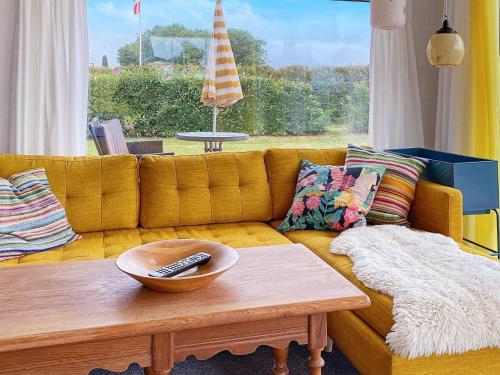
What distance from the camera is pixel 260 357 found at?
7.39ft

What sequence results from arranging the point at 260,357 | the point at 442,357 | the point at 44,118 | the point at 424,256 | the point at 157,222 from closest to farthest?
1. the point at 442,357
2. the point at 424,256
3. the point at 260,357
4. the point at 157,222
5. the point at 44,118

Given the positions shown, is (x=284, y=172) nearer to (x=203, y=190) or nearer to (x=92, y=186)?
(x=203, y=190)

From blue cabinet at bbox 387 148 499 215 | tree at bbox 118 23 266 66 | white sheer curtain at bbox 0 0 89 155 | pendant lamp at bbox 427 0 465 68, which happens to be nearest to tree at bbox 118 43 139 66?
tree at bbox 118 23 266 66

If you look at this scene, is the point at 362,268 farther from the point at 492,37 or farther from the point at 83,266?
the point at 492,37

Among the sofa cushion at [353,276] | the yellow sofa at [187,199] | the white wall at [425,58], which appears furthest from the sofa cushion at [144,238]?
the white wall at [425,58]

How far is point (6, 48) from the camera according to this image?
316 centimetres

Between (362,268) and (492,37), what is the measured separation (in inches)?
87.9

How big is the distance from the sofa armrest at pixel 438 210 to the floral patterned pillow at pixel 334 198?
0.80 ft

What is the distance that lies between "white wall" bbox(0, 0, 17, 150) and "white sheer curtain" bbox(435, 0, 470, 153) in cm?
297

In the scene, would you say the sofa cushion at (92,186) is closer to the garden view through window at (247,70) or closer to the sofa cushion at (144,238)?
the sofa cushion at (144,238)

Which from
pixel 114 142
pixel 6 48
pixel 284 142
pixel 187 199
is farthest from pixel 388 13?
pixel 6 48

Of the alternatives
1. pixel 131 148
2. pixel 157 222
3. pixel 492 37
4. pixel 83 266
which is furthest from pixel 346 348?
pixel 492 37

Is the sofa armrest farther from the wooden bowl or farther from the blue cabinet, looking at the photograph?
the wooden bowl

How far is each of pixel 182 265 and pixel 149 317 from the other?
26 cm
